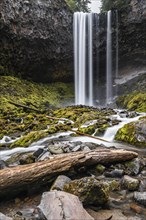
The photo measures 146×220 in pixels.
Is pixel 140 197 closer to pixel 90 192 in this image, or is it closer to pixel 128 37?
pixel 90 192

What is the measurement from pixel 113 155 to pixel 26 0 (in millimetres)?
20496

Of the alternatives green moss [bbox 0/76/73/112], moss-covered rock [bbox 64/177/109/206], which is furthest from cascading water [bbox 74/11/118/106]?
moss-covered rock [bbox 64/177/109/206]

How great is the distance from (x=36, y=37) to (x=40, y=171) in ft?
69.5

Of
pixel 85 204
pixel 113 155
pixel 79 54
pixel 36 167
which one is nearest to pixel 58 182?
pixel 36 167

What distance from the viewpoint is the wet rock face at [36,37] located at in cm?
2136

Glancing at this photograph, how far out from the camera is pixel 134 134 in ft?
26.1

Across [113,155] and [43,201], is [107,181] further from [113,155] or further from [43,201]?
[43,201]

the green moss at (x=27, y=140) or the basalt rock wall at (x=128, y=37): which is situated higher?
the basalt rock wall at (x=128, y=37)

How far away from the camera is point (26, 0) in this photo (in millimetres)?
21609

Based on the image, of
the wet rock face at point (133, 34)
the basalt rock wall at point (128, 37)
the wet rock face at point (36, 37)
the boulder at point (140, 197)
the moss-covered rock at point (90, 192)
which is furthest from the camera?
the basalt rock wall at point (128, 37)

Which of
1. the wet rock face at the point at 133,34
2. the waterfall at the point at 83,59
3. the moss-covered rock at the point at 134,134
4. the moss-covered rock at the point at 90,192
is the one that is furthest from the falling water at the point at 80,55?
the moss-covered rock at the point at 90,192

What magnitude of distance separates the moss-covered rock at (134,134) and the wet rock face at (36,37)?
16776 mm

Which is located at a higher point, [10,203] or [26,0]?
[26,0]

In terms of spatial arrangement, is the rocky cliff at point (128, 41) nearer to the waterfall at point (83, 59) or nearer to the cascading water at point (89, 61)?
the cascading water at point (89, 61)
